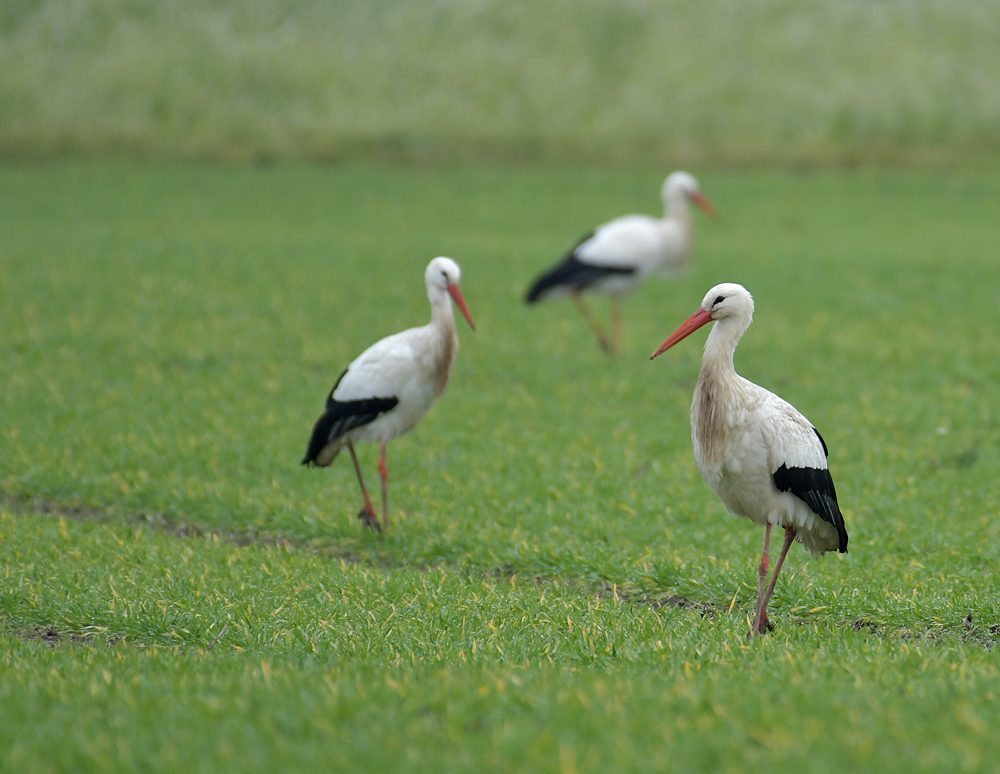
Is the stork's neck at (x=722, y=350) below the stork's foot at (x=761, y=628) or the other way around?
the other way around

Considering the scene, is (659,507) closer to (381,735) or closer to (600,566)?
(600,566)

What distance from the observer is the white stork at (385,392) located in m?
7.89

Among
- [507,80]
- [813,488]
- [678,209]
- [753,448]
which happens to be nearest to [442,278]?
[753,448]

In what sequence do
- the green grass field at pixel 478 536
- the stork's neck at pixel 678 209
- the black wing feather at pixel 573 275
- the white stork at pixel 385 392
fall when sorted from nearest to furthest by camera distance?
the green grass field at pixel 478 536 < the white stork at pixel 385 392 < the black wing feather at pixel 573 275 < the stork's neck at pixel 678 209

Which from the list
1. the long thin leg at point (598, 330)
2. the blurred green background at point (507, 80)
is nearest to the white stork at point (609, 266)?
the long thin leg at point (598, 330)

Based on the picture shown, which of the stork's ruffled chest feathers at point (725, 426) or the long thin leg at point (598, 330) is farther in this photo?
the long thin leg at point (598, 330)

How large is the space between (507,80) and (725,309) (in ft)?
119

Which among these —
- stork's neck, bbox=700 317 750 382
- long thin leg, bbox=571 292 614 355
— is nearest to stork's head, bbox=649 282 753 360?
stork's neck, bbox=700 317 750 382

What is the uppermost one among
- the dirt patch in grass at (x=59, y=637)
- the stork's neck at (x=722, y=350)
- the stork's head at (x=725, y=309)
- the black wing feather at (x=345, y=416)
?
the stork's head at (x=725, y=309)

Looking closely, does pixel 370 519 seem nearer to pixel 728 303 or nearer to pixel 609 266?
pixel 728 303

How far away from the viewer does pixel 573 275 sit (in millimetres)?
14172

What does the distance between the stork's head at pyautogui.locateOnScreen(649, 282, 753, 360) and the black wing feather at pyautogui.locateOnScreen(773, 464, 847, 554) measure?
2.73 feet

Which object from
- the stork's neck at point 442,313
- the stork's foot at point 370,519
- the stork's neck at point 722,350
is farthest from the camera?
the stork's neck at point 442,313

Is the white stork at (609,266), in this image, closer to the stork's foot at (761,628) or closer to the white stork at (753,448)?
the white stork at (753,448)
